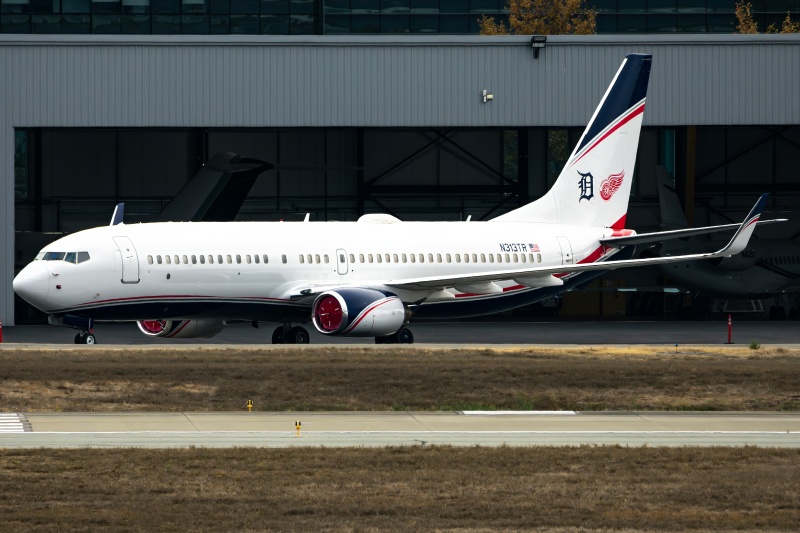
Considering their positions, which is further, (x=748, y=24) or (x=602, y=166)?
(x=748, y=24)

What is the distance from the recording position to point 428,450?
65.2ft

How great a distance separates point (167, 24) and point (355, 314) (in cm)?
4171

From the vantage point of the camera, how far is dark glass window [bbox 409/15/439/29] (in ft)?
267

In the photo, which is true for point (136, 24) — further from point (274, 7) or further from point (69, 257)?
point (69, 257)

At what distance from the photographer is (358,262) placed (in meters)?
42.6

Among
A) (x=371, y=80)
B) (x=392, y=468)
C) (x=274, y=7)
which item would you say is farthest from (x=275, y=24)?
(x=392, y=468)

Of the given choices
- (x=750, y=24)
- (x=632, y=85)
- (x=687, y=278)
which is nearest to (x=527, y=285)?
(x=632, y=85)

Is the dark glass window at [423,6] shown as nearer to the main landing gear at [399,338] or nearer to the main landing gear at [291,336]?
the main landing gear at [291,336]

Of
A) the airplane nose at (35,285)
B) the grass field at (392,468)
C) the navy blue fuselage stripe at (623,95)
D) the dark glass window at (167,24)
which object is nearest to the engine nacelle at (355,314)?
the airplane nose at (35,285)

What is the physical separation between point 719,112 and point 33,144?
111 feet

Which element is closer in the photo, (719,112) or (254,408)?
(254,408)

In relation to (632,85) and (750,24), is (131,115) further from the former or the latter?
(750,24)

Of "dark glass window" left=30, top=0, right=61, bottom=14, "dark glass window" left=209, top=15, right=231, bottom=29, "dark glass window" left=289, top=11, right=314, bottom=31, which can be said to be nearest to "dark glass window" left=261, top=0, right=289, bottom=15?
"dark glass window" left=289, top=11, right=314, bottom=31

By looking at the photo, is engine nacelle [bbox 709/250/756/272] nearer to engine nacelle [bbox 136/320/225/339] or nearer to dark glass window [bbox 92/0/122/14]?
engine nacelle [bbox 136/320/225/339]
